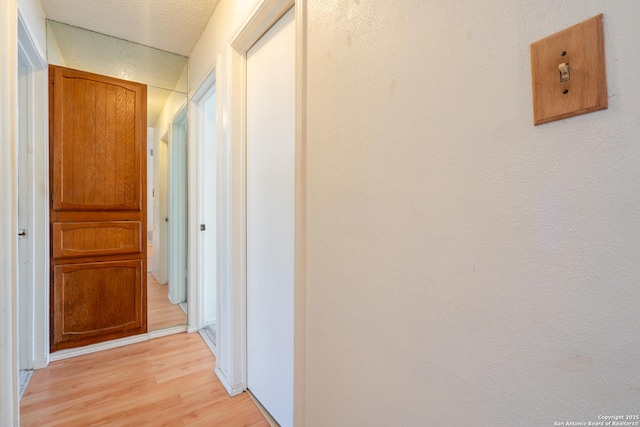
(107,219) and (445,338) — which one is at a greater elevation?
(107,219)

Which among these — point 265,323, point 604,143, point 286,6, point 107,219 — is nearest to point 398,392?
point 604,143

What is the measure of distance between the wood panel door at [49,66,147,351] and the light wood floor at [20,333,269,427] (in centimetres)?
31

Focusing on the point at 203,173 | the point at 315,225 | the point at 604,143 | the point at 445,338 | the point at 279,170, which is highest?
the point at 203,173

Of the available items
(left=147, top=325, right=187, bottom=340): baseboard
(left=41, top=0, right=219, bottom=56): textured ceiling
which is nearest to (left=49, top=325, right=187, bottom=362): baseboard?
(left=147, top=325, right=187, bottom=340): baseboard

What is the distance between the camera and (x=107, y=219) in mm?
2266

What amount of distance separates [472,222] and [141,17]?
2646mm

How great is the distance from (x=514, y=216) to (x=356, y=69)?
58 centimetres

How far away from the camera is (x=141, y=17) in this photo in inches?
80.6

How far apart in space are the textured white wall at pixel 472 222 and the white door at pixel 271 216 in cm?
44

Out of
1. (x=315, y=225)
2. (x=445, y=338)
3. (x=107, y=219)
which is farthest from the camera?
(x=107, y=219)

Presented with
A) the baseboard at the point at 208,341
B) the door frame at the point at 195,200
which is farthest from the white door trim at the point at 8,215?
the door frame at the point at 195,200

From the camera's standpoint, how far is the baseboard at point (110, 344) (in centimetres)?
208

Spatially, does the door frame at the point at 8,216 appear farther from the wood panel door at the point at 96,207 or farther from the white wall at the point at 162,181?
the white wall at the point at 162,181

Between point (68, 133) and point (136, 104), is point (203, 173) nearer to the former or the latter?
point (136, 104)
